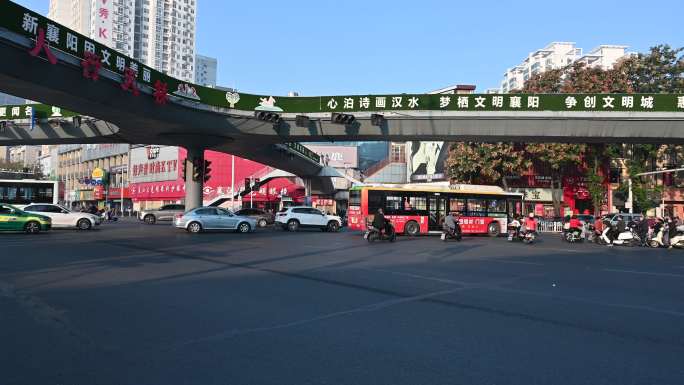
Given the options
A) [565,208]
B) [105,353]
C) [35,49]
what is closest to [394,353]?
[105,353]

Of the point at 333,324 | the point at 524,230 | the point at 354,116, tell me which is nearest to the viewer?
the point at 333,324

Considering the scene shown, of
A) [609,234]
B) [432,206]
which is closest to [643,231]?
[609,234]

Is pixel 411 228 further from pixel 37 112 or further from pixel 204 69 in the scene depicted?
pixel 204 69

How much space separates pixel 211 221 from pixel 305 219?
6.88m

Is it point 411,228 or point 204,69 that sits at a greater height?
point 204,69

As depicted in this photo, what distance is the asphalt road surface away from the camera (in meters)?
5.19

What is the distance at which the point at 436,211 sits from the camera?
29750mm

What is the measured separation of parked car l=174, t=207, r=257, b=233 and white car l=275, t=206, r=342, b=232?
4.17 metres

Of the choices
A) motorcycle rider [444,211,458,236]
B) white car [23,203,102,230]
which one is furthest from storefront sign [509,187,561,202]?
white car [23,203,102,230]

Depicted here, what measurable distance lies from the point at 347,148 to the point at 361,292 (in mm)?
66066

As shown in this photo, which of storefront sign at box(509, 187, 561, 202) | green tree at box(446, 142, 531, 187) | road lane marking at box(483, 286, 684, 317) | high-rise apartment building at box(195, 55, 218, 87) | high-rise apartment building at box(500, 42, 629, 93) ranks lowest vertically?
road lane marking at box(483, 286, 684, 317)

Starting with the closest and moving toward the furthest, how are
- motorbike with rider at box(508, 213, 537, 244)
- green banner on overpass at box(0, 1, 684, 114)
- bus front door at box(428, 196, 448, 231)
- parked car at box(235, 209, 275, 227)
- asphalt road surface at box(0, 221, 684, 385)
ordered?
asphalt road surface at box(0, 221, 684, 385) < green banner on overpass at box(0, 1, 684, 114) < motorbike with rider at box(508, 213, 537, 244) < bus front door at box(428, 196, 448, 231) < parked car at box(235, 209, 275, 227)

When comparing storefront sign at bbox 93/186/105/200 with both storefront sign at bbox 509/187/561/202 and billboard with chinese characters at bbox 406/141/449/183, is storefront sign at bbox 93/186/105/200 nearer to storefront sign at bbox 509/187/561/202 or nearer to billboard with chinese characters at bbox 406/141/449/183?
billboard with chinese characters at bbox 406/141/449/183

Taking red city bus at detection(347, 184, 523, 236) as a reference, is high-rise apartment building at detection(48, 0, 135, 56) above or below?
above
